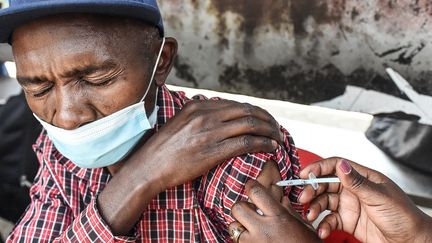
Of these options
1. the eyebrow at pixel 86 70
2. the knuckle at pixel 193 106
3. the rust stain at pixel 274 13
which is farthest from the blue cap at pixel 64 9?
the rust stain at pixel 274 13

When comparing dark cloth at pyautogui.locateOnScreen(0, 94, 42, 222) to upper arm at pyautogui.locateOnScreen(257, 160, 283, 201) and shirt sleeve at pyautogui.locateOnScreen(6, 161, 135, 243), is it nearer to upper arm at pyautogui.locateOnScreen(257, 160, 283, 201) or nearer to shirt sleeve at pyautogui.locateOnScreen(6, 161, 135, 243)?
shirt sleeve at pyautogui.locateOnScreen(6, 161, 135, 243)

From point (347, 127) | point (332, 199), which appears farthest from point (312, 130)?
→ point (332, 199)

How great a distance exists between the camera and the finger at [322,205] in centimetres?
176

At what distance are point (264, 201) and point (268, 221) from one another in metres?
0.05

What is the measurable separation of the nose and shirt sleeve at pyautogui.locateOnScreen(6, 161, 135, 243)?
9.9 inches

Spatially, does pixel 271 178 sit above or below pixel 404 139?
above

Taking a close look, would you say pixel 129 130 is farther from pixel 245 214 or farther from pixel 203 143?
pixel 245 214

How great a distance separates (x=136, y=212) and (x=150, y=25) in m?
0.54

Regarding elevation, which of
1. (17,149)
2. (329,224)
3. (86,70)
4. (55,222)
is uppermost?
(86,70)

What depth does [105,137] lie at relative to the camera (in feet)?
5.28

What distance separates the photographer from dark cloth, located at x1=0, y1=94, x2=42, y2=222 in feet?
9.20

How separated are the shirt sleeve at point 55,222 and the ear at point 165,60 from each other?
419 mm

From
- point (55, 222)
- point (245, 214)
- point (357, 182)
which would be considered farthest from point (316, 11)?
point (55, 222)

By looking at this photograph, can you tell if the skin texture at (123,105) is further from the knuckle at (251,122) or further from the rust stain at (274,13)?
the rust stain at (274,13)
